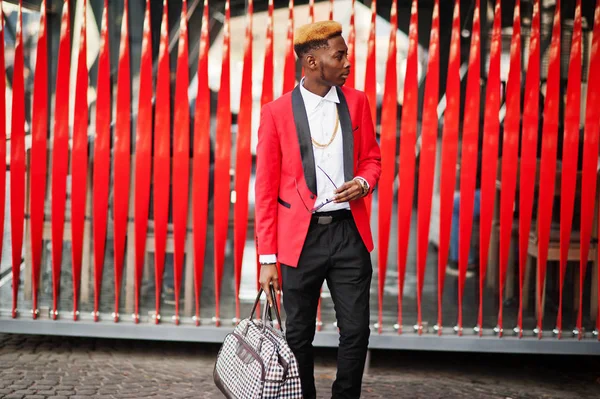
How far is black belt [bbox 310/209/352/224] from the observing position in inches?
155

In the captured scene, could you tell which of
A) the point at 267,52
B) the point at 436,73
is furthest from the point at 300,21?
the point at 436,73

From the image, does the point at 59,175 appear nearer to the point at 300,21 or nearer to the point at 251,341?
the point at 300,21

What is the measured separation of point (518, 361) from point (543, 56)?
213 cm

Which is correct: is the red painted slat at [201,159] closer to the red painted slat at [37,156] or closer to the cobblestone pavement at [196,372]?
the cobblestone pavement at [196,372]

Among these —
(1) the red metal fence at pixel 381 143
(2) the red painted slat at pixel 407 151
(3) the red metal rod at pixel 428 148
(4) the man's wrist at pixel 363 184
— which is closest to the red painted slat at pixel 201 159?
(1) the red metal fence at pixel 381 143

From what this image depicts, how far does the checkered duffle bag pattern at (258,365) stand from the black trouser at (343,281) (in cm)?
29

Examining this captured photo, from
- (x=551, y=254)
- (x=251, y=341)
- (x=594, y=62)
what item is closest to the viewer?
(x=251, y=341)

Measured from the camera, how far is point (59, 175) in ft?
18.5

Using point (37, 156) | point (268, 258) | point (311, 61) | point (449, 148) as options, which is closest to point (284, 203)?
point (268, 258)

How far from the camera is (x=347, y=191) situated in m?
3.77

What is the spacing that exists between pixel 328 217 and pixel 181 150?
6.18 ft

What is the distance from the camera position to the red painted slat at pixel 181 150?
18.0ft

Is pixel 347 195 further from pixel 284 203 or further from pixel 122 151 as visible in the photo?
pixel 122 151

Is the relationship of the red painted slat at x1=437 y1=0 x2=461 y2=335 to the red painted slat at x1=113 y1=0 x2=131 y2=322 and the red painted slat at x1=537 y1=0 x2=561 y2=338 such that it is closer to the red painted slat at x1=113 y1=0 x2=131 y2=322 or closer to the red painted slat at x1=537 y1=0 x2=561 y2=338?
the red painted slat at x1=537 y1=0 x2=561 y2=338
